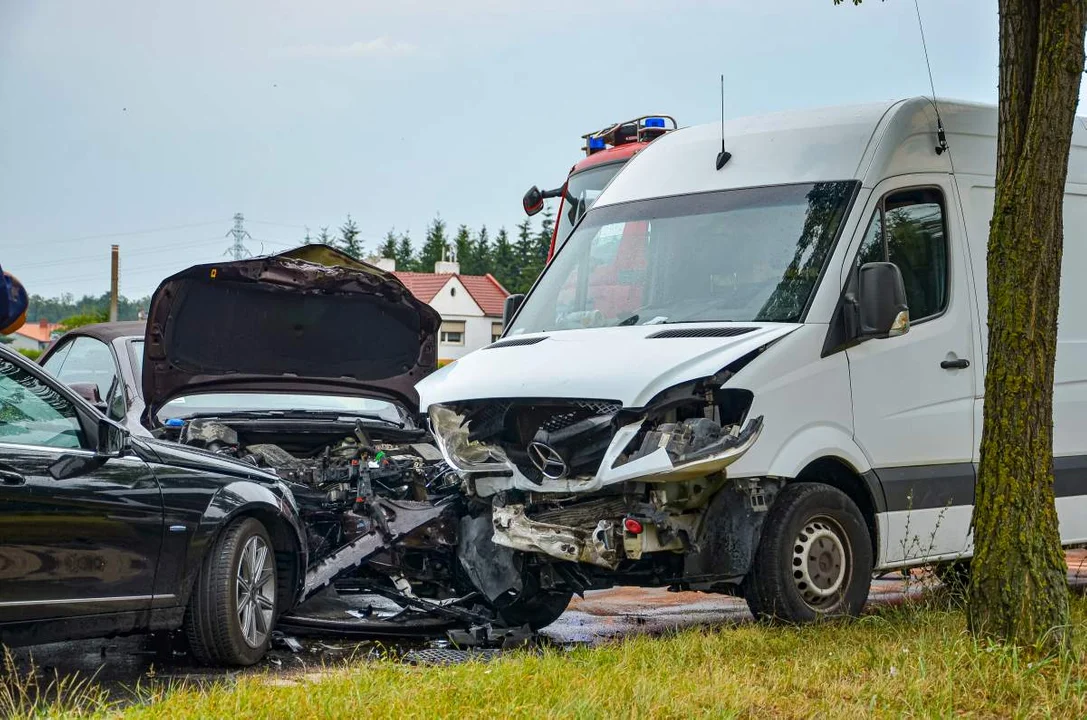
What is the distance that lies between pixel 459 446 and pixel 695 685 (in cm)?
243

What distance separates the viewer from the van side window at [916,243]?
25.9 ft

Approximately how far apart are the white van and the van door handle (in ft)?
7.98

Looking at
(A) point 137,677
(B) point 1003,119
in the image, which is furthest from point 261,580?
(B) point 1003,119

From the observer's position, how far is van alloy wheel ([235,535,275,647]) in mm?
7004

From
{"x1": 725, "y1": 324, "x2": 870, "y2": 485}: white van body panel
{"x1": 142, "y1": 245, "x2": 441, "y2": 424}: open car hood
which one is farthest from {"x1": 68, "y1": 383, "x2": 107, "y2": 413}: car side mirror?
{"x1": 725, "y1": 324, "x2": 870, "y2": 485}: white van body panel

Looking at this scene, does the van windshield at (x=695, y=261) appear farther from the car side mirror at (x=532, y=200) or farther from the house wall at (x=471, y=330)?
the house wall at (x=471, y=330)

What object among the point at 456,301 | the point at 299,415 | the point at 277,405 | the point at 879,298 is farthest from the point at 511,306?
the point at 456,301

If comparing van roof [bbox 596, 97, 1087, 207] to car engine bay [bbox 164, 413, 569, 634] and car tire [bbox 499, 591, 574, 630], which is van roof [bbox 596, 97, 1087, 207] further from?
car tire [bbox 499, 591, 574, 630]

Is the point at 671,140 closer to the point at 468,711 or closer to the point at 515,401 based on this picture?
the point at 515,401

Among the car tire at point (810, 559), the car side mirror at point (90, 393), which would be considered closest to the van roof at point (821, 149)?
the car tire at point (810, 559)

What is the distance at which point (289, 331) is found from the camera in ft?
30.9

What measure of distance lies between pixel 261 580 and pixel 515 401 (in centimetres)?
162

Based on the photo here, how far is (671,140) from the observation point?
9.06 metres

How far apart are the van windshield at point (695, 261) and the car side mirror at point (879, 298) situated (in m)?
0.28
